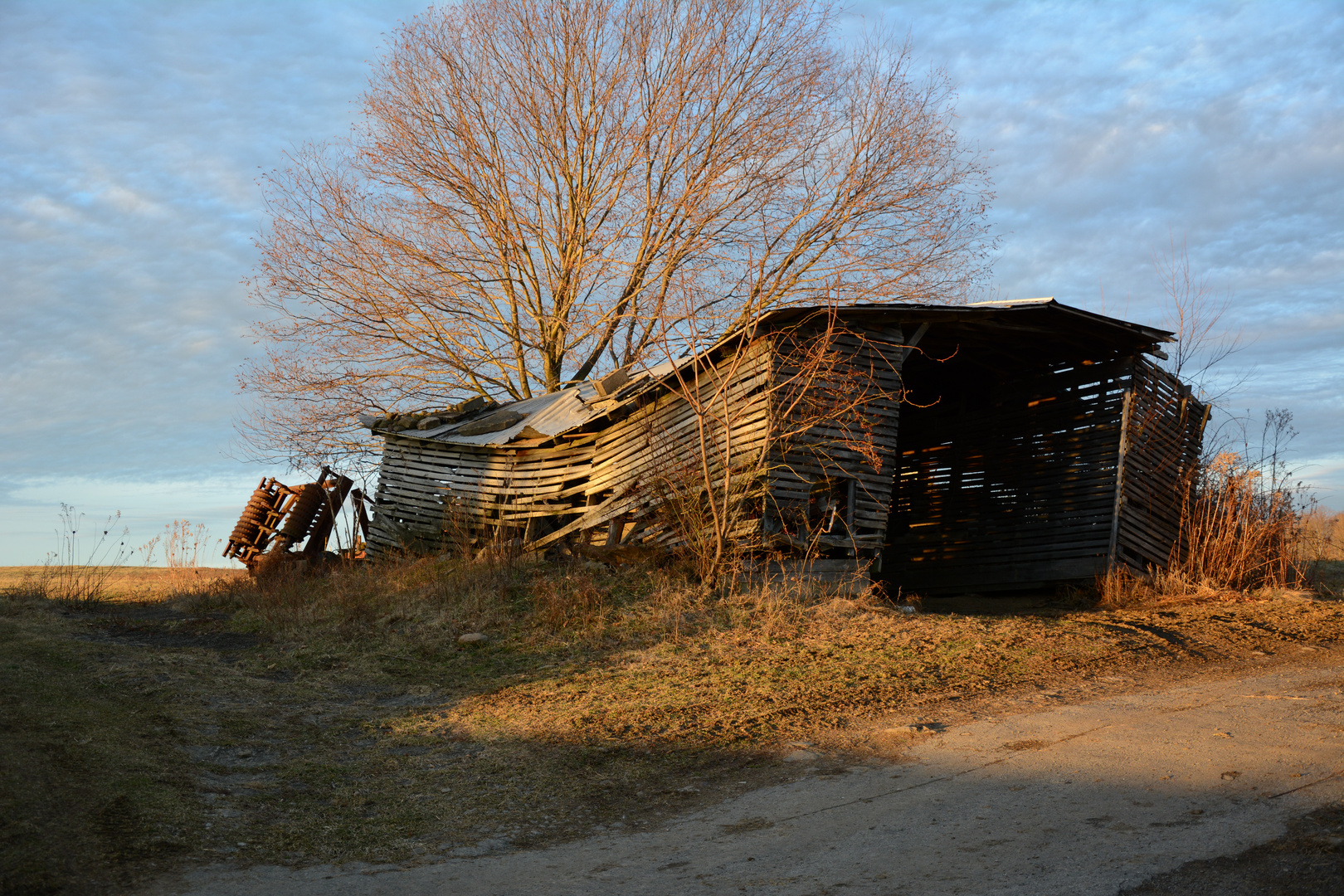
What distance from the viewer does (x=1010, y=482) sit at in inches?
488

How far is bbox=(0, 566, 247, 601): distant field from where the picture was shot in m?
14.6

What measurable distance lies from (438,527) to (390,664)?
6.30m

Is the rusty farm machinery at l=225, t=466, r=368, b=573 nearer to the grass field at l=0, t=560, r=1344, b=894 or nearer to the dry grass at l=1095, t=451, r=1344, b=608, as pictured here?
the grass field at l=0, t=560, r=1344, b=894

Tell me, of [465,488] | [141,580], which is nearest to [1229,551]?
[465,488]

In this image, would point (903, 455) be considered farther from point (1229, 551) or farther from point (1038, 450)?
point (1229, 551)

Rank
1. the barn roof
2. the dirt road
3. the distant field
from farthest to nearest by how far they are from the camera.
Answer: the distant field → the barn roof → the dirt road

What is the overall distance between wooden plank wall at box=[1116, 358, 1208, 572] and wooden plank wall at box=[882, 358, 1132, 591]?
0.58 feet

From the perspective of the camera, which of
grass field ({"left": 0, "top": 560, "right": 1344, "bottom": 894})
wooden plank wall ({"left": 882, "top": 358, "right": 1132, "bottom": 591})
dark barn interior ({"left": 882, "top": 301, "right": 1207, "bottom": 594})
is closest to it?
grass field ({"left": 0, "top": 560, "right": 1344, "bottom": 894})

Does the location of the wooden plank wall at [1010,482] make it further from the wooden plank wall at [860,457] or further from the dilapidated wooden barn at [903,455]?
the wooden plank wall at [860,457]

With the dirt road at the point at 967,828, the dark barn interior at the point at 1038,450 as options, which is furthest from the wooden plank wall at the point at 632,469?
the dirt road at the point at 967,828

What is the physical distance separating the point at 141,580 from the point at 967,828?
17.5 metres

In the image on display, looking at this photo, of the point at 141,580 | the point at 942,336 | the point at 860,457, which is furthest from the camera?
the point at 141,580

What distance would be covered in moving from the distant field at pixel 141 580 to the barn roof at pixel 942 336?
5.26m

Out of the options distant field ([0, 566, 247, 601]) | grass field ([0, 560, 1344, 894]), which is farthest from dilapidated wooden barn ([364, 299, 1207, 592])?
distant field ([0, 566, 247, 601])
